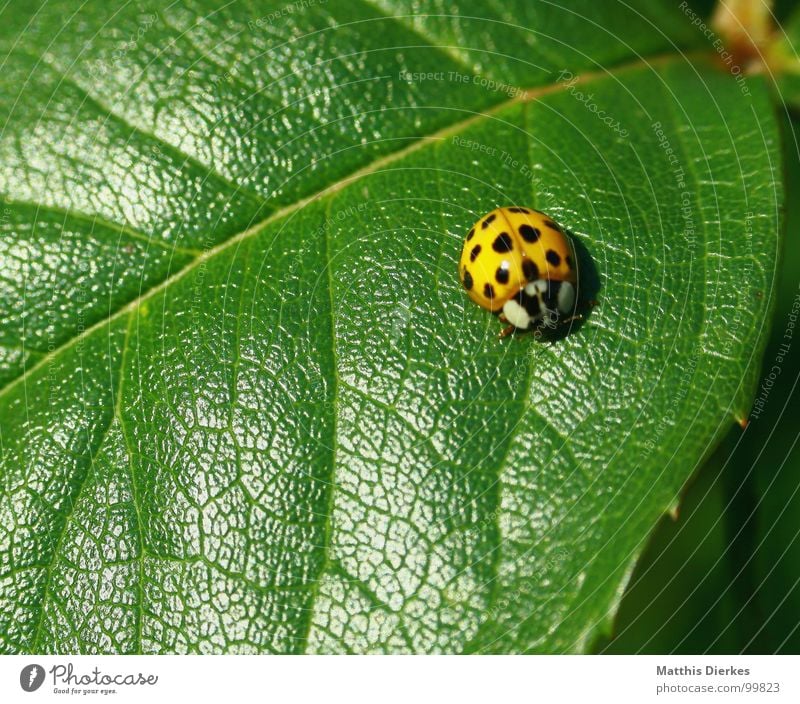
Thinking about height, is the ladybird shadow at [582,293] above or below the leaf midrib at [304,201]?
below

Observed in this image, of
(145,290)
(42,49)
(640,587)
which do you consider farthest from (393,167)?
(640,587)

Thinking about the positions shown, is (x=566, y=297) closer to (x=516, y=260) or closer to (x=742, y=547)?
(x=516, y=260)

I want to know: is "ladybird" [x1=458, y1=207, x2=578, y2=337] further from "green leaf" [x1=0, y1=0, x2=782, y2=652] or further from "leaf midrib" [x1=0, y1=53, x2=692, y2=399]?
"leaf midrib" [x1=0, y1=53, x2=692, y2=399]

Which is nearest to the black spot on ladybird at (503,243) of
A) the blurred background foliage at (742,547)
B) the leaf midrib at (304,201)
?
the leaf midrib at (304,201)

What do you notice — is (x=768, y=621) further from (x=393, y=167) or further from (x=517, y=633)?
(x=393, y=167)

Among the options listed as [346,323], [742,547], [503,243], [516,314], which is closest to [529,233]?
[503,243]

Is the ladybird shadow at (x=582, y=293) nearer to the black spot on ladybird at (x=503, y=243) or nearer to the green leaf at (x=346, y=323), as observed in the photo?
the green leaf at (x=346, y=323)

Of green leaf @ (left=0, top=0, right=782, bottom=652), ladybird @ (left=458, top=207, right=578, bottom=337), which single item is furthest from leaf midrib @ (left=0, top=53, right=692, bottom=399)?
ladybird @ (left=458, top=207, right=578, bottom=337)

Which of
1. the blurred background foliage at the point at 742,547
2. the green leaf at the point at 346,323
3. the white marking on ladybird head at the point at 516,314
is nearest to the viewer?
the green leaf at the point at 346,323
